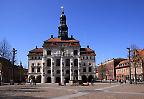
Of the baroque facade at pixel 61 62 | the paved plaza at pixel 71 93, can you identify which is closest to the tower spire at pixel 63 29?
the baroque facade at pixel 61 62

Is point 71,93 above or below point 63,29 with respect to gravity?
below

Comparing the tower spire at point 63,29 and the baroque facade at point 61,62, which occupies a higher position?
the tower spire at point 63,29

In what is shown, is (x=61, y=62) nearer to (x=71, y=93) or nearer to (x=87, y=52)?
(x=87, y=52)

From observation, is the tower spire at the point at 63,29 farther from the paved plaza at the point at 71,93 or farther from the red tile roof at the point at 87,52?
the paved plaza at the point at 71,93

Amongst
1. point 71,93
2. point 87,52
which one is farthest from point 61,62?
point 71,93

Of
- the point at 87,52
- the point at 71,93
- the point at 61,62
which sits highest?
the point at 87,52

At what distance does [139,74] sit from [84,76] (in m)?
25.3

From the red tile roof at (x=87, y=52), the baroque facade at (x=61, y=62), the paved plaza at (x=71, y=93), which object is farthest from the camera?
the red tile roof at (x=87, y=52)

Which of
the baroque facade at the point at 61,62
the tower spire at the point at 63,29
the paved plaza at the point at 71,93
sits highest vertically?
the tower spire at the point at 63,29

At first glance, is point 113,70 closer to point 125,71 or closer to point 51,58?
point 125,71

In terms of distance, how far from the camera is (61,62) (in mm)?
109750

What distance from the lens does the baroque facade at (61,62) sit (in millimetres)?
109375

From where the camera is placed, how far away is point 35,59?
116 m

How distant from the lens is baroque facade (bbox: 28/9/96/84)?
359ft
